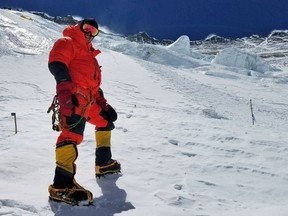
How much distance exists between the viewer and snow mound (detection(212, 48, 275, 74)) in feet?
225

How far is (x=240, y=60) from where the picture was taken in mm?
69938

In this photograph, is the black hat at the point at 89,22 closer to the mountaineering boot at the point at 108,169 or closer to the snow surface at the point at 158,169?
the mountaineering boot at the point at 108,169

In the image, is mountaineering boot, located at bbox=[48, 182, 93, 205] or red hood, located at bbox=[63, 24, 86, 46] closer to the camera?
mountaineering boot, located at bbox=[48, 182, 93, 205]

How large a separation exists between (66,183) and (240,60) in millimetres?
68776

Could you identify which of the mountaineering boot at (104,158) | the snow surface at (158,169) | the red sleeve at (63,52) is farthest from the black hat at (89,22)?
the snow surface at (158,169)

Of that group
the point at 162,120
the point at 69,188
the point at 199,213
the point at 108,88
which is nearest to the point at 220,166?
the point at 199,213

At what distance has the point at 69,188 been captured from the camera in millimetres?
4023

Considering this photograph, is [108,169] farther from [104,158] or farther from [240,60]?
[240,60]

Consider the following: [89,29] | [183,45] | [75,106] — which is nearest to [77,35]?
[89,29]

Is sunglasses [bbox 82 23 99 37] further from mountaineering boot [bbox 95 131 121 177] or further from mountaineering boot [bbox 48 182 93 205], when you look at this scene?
mountaineering boot [bbox 48 182 93 205]

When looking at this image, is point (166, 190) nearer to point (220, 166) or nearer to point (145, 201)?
point (145, 201)

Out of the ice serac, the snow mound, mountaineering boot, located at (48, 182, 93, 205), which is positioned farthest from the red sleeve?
the ice serac

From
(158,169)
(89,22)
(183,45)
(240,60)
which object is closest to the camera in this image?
(89,22)

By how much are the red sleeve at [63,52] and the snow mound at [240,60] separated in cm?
6549
